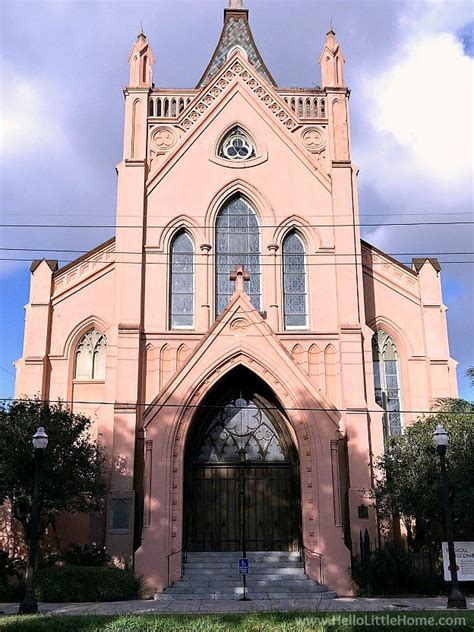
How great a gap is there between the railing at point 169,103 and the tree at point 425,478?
1434 centimetres

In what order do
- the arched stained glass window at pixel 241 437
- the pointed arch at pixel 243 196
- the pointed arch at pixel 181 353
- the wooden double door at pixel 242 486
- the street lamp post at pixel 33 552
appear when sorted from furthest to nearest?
the pointed arch at pixel 243 196, the pointed arch at pixel 181 353, the arched stained glass window at pixel 241 437, the wooden double door at pixel 242 486, the street lamp post at pixel 33 552

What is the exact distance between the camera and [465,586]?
21562mm

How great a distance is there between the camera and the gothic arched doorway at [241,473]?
23609 mm

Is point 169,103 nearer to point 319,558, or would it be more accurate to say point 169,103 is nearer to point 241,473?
point 241,473

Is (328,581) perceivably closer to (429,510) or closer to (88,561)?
(429,510)

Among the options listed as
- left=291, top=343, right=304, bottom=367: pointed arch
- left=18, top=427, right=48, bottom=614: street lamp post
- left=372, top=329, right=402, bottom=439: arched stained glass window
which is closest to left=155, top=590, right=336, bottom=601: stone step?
left=18, top=427, right=48, bottom=614: street lamp post

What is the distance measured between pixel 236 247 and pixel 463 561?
12624 mm

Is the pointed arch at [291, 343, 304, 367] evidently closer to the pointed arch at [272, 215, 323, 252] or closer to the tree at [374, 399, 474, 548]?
the pointed arch at [272, 215, 323, 252]

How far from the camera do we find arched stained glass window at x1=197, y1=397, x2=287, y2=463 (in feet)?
80.3

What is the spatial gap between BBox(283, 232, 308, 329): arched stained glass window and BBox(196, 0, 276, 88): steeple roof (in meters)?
9.60

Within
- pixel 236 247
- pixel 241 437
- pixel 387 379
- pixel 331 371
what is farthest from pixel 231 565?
pixel 236 247

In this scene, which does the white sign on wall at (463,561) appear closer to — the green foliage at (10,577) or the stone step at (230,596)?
the stone step at (230,596)

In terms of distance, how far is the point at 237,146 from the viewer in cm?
2761

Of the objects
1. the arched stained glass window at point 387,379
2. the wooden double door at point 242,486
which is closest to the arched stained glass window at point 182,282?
the wooden double door at point 242,486
